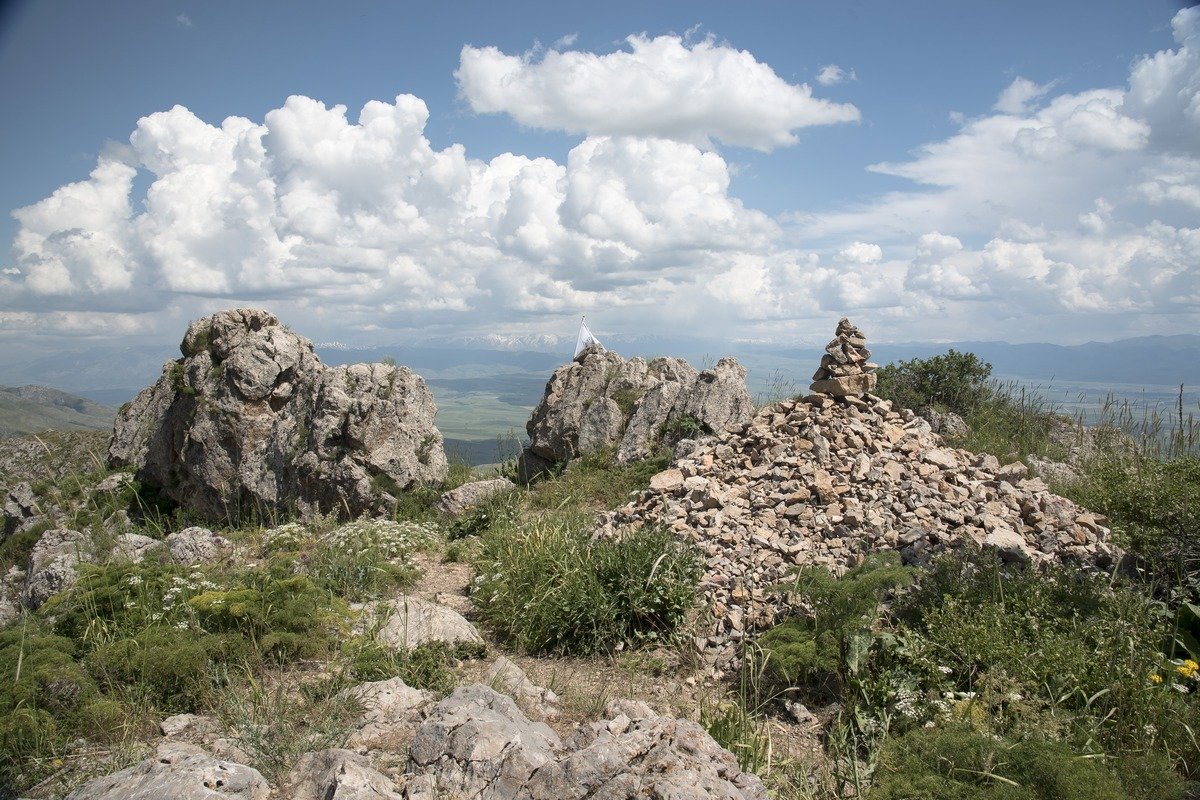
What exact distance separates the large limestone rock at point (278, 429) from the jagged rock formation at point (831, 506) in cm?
502

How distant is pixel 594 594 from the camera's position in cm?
698

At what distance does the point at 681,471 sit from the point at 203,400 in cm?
945

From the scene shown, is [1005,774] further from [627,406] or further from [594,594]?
[627,406]

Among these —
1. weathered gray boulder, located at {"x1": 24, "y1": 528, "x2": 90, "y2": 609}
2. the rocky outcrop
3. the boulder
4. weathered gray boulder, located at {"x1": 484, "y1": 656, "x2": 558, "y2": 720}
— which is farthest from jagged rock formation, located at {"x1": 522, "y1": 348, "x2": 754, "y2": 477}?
the boulder

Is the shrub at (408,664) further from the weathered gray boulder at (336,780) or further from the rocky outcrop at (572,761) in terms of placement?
the rocky outcrop at (572,761)

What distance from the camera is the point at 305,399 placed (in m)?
13.6

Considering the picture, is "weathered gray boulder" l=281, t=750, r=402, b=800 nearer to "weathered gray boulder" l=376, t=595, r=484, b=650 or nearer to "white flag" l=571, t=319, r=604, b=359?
"weathered gray boulder" l=376, t=595, r=484, b=650

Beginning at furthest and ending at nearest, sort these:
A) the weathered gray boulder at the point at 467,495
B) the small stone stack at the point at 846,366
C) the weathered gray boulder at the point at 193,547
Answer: the weathered gray boulder at the point at 467,495
the small stone stack at the point at 846,366
the weathered gray boulder at the point at 193,547

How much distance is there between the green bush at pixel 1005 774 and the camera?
373 cm

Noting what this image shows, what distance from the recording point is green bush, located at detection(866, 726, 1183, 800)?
3729 mm

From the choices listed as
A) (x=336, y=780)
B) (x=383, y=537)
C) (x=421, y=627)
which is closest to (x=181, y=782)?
(x=336, y=780)

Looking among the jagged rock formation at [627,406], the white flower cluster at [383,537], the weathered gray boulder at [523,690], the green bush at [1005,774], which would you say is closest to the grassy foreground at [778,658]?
the green bush at [1005,774]

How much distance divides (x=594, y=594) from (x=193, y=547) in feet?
18.7

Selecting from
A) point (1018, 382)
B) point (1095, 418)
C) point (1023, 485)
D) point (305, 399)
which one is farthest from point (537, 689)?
point (1018, 382)
